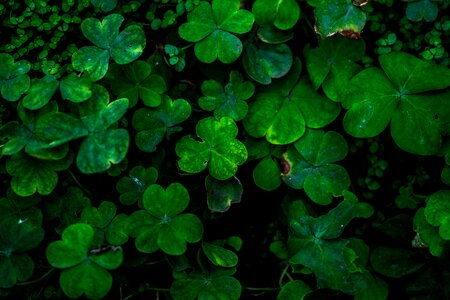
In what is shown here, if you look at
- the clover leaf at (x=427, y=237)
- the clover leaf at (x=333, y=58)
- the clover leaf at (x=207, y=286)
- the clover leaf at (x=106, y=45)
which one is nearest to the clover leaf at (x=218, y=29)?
the clover leaf at (x=106, y=45)

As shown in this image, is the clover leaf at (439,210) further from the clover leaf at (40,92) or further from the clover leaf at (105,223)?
the clover leaf at (40,92)

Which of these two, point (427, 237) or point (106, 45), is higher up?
point (106, 45)

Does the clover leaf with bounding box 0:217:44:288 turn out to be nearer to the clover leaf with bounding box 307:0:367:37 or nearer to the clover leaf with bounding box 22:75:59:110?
the clover leaf with bounding box 22:75:59:110

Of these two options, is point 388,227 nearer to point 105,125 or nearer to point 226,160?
point 226,160

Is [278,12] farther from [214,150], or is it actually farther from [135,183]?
[135,183]

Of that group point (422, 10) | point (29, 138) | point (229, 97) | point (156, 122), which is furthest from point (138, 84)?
point (422, 10)
